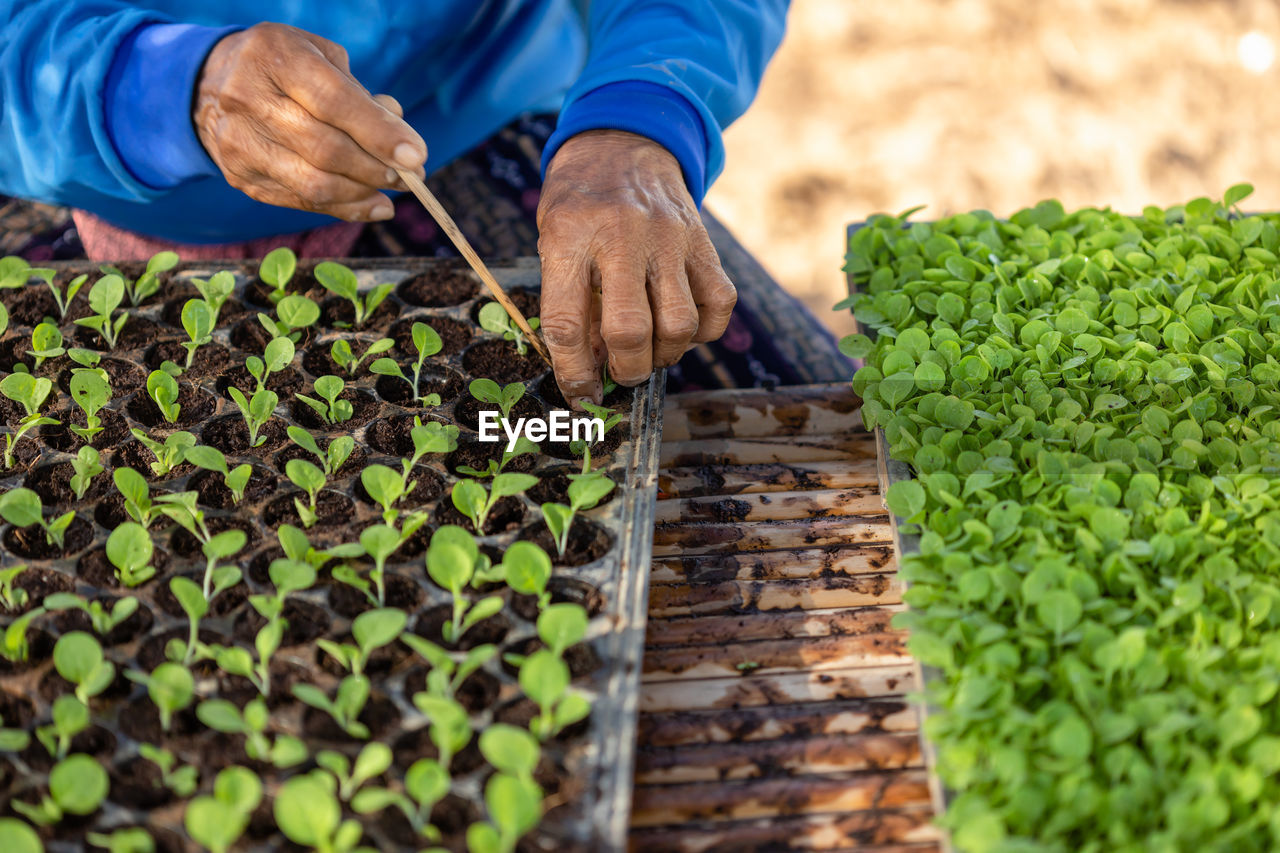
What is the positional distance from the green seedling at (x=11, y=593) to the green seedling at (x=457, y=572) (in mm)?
321

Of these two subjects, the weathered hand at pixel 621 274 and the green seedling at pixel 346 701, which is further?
the weathered hand at pixel 621 274

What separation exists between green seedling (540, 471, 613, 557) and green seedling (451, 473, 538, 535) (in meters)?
0.03

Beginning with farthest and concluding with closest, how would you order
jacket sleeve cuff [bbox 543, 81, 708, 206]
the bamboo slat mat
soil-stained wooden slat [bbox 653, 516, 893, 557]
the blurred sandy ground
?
1. the blurred sandy ground
2. jacket sleeve cuff [bbox 543, 81, 708, 206]
3. soil-stained wooden slat [bbox 653, 516, 893, 557]
4. the bamboo slat mat

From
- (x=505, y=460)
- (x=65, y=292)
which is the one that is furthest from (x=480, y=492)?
(x=65, y=292)

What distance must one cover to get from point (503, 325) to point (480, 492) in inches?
11.1

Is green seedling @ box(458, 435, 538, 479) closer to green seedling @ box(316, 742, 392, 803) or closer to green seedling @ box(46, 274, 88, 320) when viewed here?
green seedling @ box(316, 742, 392, 803)

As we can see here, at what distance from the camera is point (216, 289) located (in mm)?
1101

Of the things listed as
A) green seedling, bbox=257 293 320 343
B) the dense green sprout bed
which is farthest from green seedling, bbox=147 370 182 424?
the dense green sprout bed

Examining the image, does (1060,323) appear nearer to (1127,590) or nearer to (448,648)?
(1127,590)

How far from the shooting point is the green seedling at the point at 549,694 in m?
0.69

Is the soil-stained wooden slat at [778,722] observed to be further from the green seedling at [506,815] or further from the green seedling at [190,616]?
the green seedling at [190,616]

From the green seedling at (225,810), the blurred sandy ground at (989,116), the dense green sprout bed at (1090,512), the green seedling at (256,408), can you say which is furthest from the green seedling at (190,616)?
the blurred sandy ground at (989,116)

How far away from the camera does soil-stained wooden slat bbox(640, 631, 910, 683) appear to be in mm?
820

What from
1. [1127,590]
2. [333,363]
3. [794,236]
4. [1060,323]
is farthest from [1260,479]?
[794,236]
